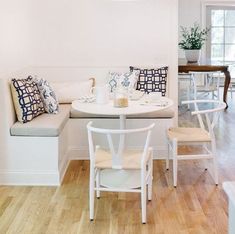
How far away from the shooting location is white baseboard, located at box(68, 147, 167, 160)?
14.9 ft

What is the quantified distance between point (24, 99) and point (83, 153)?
1.04 metres

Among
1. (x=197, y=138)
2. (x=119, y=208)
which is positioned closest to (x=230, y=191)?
(x=119, y=208)

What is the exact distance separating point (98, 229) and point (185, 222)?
0.62 m

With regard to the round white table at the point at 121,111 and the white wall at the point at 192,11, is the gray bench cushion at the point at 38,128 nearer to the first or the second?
the round white table at the point at 121,111

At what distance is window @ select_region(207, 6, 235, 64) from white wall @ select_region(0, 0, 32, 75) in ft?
16.0

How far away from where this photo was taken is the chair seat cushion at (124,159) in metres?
2.96

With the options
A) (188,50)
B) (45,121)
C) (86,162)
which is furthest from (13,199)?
(188,50)

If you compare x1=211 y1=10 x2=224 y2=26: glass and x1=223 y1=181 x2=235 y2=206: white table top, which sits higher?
x1=211 y1=10 x2=224 y2=26: glass

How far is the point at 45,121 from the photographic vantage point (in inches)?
153

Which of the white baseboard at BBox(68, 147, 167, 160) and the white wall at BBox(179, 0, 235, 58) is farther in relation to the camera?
the white wall at BBox(179, 0, 235, 58)

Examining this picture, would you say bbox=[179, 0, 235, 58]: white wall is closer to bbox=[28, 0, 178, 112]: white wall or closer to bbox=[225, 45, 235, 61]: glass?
bbox=[225, 45, 235, 61]: glass

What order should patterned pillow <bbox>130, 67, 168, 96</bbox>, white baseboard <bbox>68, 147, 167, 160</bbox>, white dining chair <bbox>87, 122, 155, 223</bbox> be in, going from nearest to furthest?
white dining chair <bbox>87, 122, 155, 223</bbox> → white baseboard <bbox>68, 147, 167, 160</bbox> → patterned pillow <bbox>130, 67, 168, 96</bbox>

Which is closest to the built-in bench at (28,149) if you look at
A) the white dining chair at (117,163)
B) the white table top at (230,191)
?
the white dining chair at (117,163)

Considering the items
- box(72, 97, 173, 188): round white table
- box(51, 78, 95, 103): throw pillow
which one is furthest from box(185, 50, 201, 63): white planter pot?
box(72, 97, 173, 188): round white table
